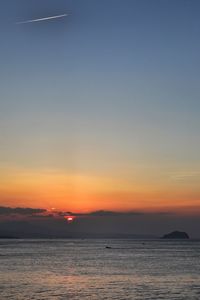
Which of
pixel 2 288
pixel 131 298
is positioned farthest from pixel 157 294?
pixel 2 288

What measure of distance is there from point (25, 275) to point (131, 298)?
101 ft

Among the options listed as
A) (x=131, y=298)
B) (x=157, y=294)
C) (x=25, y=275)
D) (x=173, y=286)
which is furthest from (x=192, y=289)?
(x=25, y=275)

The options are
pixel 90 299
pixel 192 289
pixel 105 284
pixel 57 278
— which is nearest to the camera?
pixel 90 299

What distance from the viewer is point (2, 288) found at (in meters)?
59.5

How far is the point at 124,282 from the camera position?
220 ft

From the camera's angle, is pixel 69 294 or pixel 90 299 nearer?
pixel 90 299

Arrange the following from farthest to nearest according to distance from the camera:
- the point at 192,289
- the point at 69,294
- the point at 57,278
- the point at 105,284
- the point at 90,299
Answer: the point at 57,278, the point at 105,284, the point at 192,289, the point at 69,294, the point at 90,299

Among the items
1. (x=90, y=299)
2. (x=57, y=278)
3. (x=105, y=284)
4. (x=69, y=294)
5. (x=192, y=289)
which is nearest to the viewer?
(x=90, y=299)

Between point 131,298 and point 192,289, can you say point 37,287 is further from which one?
point 192,289

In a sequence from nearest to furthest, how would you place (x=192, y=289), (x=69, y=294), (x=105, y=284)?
(x=69, y=294)
(x=192, y=289)
(x=105, y=284)

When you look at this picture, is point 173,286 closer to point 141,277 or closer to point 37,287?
point 141,277

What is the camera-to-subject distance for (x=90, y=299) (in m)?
50.1

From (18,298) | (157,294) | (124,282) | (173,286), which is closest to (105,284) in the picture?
(124,282)

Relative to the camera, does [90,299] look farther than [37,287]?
No
